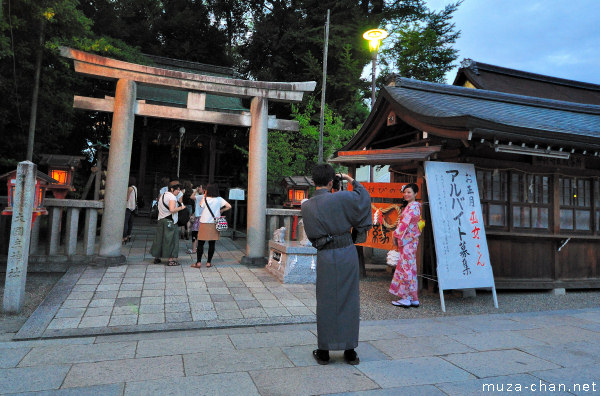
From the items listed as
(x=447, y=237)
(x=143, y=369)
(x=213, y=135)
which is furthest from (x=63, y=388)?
(x=213, y=135)

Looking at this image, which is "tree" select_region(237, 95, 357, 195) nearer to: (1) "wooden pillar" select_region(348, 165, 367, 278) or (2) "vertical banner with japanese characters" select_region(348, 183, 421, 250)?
(1) "wooden pillar" select_region(348, 165, 367, 278)

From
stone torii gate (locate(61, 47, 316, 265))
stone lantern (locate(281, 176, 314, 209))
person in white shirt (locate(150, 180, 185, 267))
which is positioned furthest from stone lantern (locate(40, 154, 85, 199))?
stone lantern (locate(281, 176, 314, 209))

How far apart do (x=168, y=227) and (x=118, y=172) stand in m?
1.56

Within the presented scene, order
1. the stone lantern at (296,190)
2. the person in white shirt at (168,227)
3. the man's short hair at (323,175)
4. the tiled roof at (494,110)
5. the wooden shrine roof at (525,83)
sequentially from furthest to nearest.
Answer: the wooden shrine roof at (525,83)
the stone lantern at (296,190)
the person in white shirt at (168,227)
the tiled roof at (494,110)
the man's short hair at (323,175)

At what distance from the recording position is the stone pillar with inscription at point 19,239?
15.3ft

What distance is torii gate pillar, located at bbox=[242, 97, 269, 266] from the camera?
8094 millimetres

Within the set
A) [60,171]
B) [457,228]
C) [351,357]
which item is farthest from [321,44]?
[351,357]

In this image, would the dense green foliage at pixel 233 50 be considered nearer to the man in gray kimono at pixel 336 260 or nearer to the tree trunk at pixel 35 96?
the tree trunk at pixel 35 96

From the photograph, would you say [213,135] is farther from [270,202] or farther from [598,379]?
[598,379]

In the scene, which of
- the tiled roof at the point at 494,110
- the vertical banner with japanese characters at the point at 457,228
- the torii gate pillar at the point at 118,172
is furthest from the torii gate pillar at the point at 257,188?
the vertical banner with japanese characters at the point at 457,228

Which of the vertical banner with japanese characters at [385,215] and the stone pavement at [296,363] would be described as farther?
the vertical banner with japanese characters at [385,215]

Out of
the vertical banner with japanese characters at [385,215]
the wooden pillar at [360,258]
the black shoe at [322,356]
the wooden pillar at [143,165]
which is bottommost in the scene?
the black shoe at [322,356]

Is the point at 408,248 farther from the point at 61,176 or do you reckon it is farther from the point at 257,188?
the point at 61,176

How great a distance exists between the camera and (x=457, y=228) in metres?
5.79
